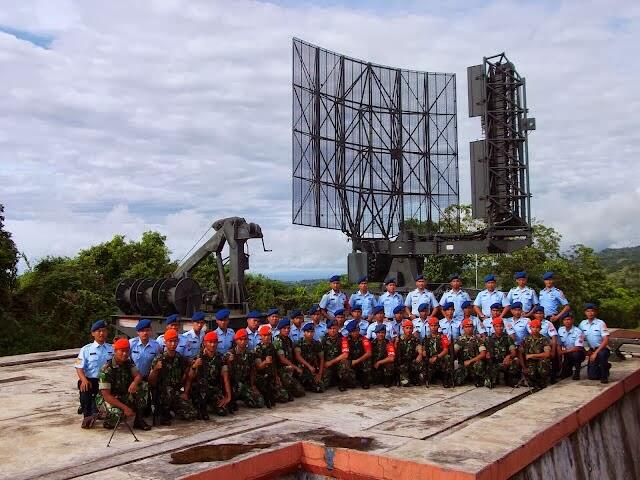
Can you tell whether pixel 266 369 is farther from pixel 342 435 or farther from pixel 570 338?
pixel 570 338

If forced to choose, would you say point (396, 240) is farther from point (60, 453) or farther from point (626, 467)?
point (60, 453)

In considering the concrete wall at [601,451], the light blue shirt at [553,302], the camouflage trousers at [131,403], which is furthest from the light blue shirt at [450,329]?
the camouflage trousers at [131,403]

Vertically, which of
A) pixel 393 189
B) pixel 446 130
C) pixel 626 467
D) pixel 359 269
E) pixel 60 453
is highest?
pixel 446 130

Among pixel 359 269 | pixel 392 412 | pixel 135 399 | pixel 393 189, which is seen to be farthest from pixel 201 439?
pixel 393 189

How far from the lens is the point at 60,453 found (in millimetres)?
6043

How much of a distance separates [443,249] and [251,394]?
10.0 m

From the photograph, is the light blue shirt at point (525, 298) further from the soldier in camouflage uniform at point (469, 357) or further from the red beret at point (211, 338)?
the red beret at point (211, 338)

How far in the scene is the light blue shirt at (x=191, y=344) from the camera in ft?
24.8

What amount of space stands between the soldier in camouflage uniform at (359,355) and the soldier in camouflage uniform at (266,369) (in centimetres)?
147

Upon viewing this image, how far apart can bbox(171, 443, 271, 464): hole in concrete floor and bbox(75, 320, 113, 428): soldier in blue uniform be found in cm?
155

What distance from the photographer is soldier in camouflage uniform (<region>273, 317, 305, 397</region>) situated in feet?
27.4

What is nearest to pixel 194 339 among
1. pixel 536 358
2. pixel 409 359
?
pixel 409 359

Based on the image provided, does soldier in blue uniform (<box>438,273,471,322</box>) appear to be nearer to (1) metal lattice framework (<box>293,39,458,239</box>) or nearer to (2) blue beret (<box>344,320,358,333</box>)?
(2) blue beret (<box>344,320,358,333</box>)

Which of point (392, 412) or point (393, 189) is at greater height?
point (393, 189)
